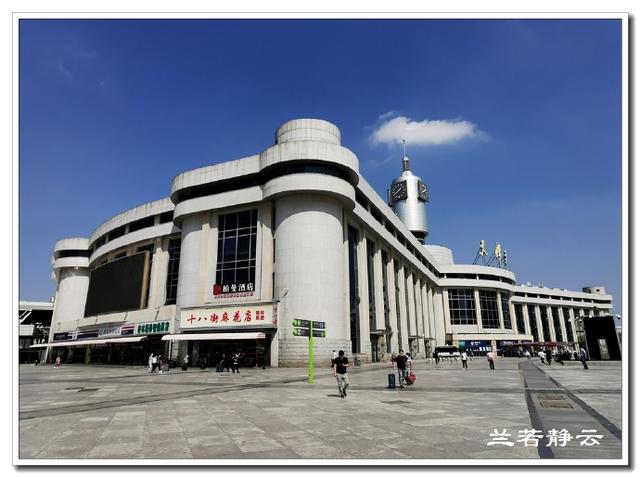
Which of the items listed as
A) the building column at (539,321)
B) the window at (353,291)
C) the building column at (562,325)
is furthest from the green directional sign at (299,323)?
the building column at (562,325)

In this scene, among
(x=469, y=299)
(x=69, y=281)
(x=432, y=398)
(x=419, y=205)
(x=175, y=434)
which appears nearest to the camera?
(x=175, y=434)

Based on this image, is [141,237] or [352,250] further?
[141,237]

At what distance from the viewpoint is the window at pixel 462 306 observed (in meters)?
102

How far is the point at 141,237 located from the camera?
6141 centimetres

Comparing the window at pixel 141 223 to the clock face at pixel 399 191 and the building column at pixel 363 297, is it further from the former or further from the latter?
the clock face at pixel 399 191

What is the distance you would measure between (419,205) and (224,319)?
87.1 meters

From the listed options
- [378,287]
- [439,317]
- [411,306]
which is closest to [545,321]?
[439,317]

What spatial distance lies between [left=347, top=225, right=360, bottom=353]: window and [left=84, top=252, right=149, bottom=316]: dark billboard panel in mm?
29190

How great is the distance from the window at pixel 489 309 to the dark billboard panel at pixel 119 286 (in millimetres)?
80428

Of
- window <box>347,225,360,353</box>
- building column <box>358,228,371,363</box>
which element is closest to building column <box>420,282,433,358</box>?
building column <box>358,228,371,363</box>

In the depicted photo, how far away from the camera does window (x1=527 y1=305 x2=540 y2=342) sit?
122 metres

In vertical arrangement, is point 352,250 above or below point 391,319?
above
